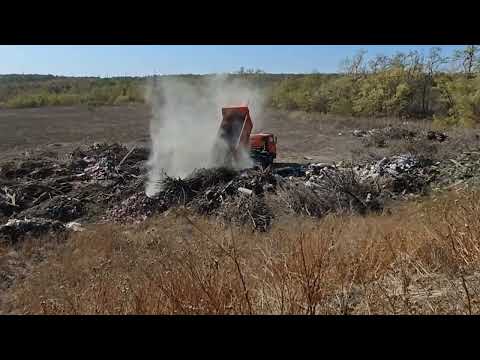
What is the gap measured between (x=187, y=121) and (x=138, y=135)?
12.3 m

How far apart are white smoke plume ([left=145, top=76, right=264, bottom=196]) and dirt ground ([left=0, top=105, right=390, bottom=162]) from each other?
3.63 metres

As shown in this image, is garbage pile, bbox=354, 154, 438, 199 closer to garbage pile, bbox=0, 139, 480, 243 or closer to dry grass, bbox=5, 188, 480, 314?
garbage pile, bbox=0, 139, 480, 243

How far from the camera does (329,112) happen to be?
37844 millimetres

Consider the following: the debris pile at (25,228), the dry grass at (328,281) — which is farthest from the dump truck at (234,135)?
the dry grass at (328,281)

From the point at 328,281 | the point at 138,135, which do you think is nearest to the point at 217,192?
the point at 328,281

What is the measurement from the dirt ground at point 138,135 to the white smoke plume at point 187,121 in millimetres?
3629

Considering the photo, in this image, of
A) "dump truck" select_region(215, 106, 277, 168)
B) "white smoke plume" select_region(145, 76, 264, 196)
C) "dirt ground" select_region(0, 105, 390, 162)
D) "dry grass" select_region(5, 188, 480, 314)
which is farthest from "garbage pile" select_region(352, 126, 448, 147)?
"dry grass" select_region(5, 188, 480, 314)

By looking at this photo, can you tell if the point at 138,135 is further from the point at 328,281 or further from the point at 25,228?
the point at 328,281

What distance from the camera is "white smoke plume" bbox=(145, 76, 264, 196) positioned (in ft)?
43.0
